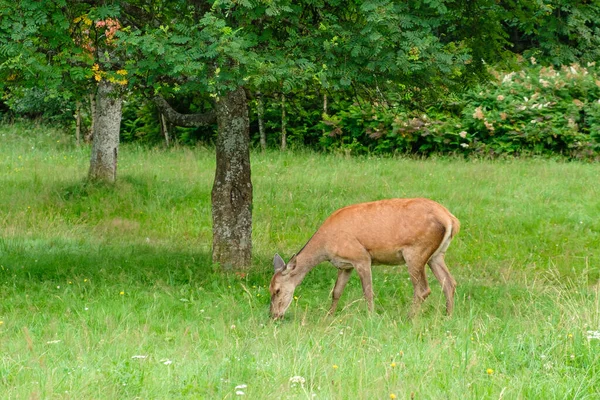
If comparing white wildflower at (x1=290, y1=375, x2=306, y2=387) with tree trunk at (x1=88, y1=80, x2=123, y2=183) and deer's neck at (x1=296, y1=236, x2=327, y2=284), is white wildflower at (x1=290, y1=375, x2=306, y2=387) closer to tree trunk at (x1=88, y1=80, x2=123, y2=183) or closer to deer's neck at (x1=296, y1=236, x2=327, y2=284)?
deer's neck at (x1=296, y1=236, x2=327, y2=284)

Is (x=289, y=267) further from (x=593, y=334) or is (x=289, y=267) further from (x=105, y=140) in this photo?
(x=105, y=140)

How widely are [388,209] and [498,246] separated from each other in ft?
12.0

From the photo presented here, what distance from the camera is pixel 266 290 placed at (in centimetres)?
1045

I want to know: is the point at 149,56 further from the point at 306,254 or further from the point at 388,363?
the point at 388,363

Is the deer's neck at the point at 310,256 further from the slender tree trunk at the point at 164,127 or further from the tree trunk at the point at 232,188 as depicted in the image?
the slender tree trunk at the point at 164,127

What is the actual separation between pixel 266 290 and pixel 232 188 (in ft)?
5.10

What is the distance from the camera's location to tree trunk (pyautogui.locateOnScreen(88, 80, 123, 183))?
16391mm

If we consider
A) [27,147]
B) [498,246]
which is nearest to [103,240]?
[498,246]

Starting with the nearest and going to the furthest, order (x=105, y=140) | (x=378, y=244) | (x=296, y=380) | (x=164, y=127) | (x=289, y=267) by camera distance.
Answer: (x=296, y=380), (x=289, y=267), (x=378, y=244), (x=105, y=140), (x=164, y=127)

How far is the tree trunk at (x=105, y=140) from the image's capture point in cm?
1639

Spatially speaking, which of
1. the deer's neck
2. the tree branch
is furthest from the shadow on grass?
the tree branch

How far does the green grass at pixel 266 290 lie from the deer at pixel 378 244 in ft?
1.13

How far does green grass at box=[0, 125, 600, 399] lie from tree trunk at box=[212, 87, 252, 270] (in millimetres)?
297

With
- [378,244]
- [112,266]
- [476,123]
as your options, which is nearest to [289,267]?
[378,244]
